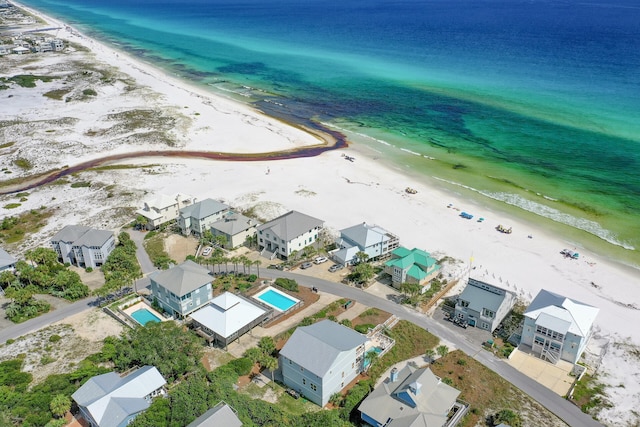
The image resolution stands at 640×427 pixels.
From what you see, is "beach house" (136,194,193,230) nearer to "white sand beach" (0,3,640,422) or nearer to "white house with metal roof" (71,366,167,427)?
"white sand beach" (0,3,640,422)

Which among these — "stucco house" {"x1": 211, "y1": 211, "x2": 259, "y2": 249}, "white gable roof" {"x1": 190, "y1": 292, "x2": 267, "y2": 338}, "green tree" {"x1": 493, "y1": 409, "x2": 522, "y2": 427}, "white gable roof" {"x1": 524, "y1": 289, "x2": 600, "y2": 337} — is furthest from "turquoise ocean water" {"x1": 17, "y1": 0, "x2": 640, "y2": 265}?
"white gable roof" {"x1": 190, "y1": 292, "x2": 267, "y2": 338}

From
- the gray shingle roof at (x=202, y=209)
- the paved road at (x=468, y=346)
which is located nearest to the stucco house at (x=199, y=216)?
the gray shingle roof at (x=202, y=209)

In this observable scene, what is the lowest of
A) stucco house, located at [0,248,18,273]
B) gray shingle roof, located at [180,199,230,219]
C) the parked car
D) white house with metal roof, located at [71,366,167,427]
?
stucco house, located at [0,248,18,273]

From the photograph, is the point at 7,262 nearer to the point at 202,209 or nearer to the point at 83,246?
the point at 83,246

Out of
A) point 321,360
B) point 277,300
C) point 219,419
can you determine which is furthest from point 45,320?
point 321,360

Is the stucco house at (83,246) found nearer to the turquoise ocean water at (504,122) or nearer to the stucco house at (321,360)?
the stucco house at (321,360)

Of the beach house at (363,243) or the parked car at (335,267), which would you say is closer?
the parked car at (335,267)
